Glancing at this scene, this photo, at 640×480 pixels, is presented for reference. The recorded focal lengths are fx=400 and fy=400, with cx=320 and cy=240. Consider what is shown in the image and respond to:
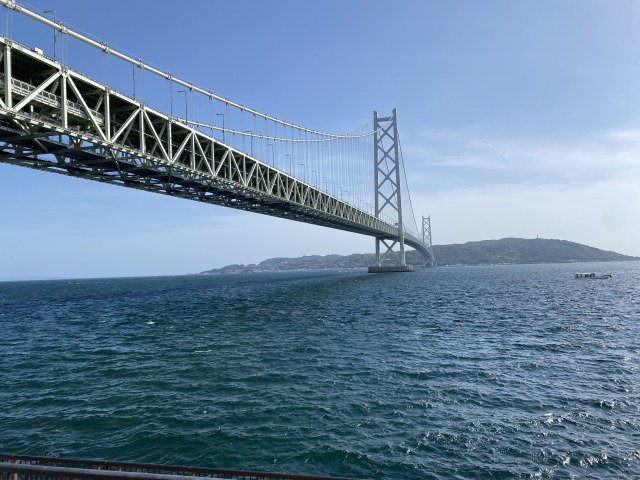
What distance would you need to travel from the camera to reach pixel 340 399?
12750 mm

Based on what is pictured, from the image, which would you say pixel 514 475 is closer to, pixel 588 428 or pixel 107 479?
pixel 588 428

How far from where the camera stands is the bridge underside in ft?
67.9

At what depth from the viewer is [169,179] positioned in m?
36.1

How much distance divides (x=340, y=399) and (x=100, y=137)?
72.6 ft

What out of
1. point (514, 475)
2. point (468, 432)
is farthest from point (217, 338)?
point (514, 475)

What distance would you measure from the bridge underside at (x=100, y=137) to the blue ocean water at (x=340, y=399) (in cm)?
1166

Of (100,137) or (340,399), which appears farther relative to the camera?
(100,137)

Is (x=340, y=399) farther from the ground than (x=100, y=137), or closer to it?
closer to it

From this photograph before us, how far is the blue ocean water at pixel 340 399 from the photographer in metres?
9.17

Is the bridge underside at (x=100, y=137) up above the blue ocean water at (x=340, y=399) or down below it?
above

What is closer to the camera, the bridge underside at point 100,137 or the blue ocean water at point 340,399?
the blue ocean water at point 340,399

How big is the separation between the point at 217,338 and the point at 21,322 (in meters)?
21.7

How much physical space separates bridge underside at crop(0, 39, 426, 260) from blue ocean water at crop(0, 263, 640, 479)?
459 inches

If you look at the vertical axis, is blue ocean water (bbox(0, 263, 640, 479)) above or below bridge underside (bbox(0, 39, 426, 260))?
below
